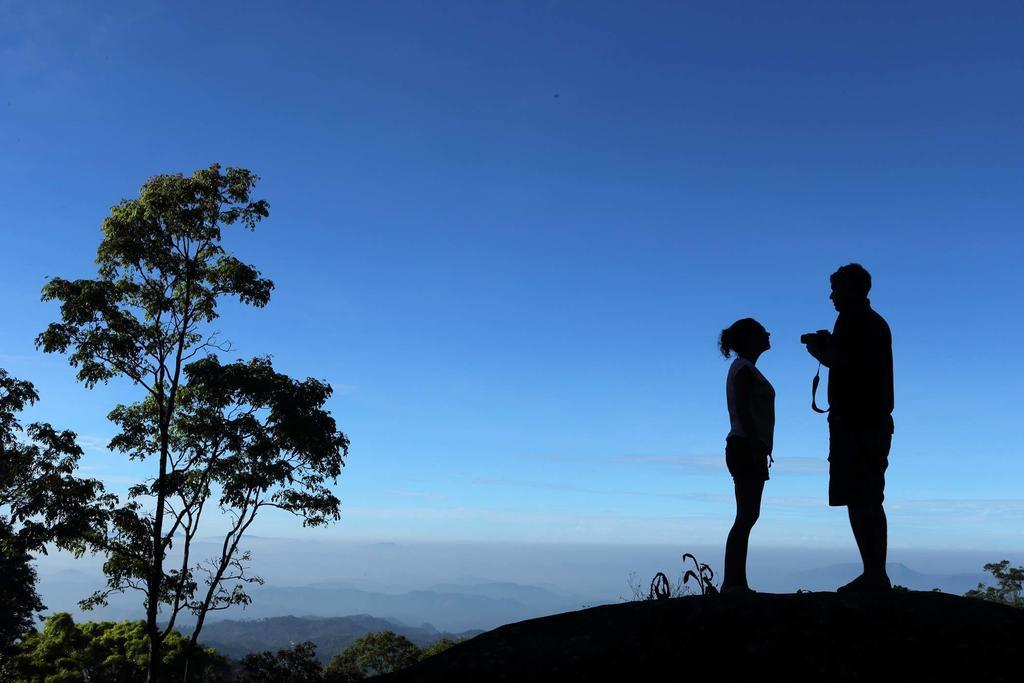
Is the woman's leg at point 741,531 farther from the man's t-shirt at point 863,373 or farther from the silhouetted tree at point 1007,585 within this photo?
the silhouetted tree at point 1007,585

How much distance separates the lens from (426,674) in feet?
17.0

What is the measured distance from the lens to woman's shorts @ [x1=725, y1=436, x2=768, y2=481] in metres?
6.06

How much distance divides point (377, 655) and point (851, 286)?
149 ft

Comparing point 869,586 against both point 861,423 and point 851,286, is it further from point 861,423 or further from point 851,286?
point 851,286

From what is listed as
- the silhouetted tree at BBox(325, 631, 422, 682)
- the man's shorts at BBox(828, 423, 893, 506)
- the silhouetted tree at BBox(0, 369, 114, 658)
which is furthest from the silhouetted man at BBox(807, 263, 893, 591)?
the silhouetted tree at BBox(325, 631, 422, 682)

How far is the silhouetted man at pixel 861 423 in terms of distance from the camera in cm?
581

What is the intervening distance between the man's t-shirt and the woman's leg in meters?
0.87

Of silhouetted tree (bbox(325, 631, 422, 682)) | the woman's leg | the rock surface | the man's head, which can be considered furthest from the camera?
silhouetted tree (bbox(325, 631, 422, 682))

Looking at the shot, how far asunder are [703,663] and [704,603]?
2.90 ft

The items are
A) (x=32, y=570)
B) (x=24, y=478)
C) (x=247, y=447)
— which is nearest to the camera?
(x=24, y=478)

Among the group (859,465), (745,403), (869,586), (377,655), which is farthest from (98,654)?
(859,465)

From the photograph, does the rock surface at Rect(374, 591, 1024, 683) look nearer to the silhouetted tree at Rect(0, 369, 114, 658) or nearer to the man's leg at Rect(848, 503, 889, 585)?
the man's leg at Rect(848, 503, 889, 585)

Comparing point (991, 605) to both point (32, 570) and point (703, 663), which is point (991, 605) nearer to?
point (703, 663)

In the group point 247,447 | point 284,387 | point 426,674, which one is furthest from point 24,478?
point 426,674
